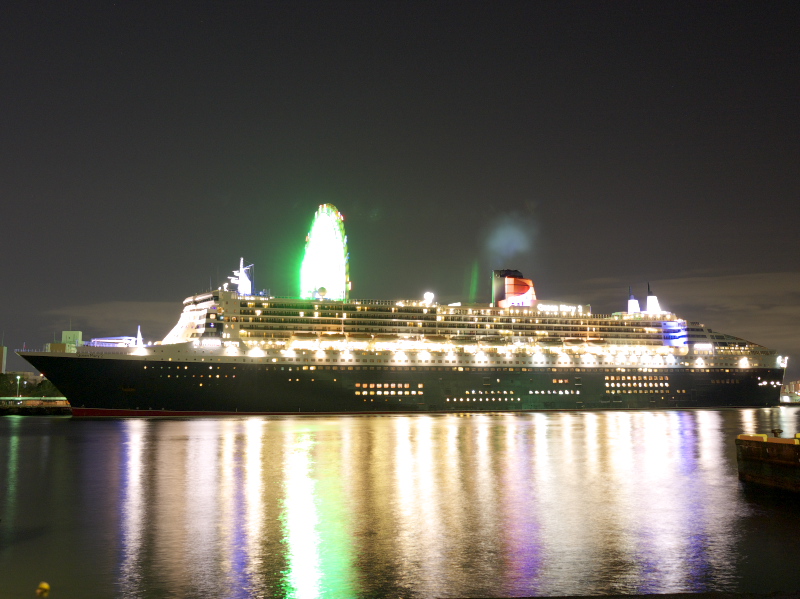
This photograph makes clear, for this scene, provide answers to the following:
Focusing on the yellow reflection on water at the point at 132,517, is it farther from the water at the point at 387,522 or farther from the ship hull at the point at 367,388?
the ship hull at the point at 367,388

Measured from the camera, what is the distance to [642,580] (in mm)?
13172

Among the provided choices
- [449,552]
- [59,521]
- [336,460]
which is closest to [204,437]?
[336,460]

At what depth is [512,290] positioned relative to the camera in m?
88.5

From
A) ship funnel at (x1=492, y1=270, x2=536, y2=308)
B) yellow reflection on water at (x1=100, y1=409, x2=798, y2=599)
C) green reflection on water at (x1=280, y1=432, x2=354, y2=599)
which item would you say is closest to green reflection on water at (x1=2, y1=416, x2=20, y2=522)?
yellow reflection on water at (x1=100, y1=409, x2=798, y2=599)

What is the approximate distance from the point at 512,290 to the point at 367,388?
26.1m

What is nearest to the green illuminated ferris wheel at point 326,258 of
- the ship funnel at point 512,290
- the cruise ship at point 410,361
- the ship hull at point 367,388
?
the cruise ship at point 410,361

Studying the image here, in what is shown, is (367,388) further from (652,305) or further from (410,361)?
(652,305)

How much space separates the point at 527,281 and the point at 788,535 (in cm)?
7327

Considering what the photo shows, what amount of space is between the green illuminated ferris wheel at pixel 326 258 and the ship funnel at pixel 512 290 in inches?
743

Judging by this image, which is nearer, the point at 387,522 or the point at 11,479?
the point at 387,522

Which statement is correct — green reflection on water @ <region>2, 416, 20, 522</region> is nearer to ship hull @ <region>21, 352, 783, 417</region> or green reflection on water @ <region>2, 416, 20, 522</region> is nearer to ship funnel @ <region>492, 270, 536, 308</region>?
ship hull @ <region>21, 352, 783, 417</region>

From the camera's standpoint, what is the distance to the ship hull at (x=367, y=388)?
208 feet

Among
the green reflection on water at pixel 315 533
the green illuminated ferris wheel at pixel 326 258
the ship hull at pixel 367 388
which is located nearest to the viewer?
the green reflection on water at pixel 315 533

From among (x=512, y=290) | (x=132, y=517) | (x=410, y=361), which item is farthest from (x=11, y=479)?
(x=512, y=290)
